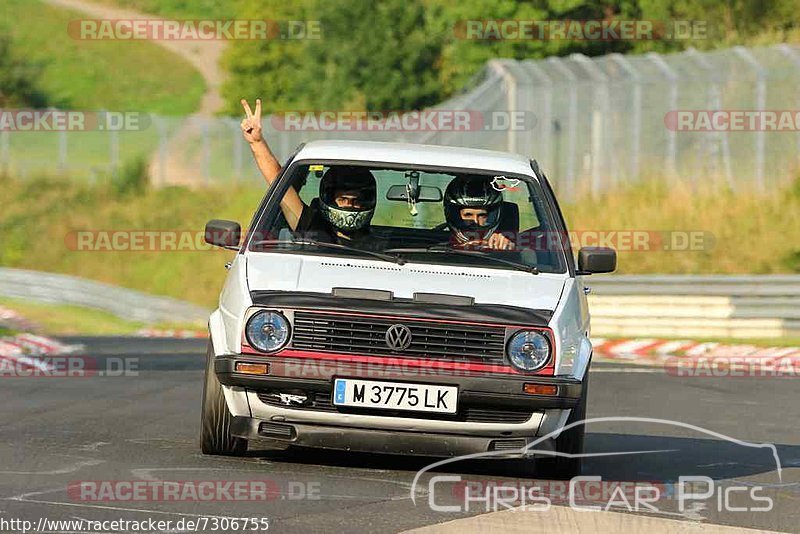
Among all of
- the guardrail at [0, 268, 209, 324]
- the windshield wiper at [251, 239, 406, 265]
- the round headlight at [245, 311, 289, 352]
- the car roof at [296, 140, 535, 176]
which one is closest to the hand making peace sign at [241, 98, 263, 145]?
the car roof at [296, 140, 535, 176]

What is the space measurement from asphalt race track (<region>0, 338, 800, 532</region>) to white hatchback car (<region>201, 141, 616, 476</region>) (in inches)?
10.6

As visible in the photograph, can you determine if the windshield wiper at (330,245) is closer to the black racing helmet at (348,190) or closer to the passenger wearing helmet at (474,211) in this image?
the black racing helmet at (348,190)

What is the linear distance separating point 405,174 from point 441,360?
1.78 metres

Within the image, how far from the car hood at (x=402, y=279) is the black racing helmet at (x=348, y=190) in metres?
0.56

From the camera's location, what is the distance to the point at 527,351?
333 inches

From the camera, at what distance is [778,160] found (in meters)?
31.7

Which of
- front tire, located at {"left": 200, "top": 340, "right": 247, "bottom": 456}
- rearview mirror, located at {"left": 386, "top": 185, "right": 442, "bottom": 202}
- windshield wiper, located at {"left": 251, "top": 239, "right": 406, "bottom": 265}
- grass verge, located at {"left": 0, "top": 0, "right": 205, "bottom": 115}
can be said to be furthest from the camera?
grass verge, located at {"left": 0, "top": 0, "right": 205, "bottom": 115}

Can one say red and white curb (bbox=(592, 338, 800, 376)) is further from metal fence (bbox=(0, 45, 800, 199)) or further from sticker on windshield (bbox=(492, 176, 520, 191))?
metal fence (bbox=(0, 45, 800, 199))

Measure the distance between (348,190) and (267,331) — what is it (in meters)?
1.51

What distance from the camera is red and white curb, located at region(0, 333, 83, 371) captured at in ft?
56.9

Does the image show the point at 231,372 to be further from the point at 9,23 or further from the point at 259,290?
the point at 9,23

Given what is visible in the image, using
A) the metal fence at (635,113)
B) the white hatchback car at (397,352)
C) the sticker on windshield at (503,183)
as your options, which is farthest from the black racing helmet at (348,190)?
the metal fence at (635,113)

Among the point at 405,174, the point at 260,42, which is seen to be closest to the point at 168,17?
the point at 260,42

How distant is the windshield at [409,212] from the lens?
943 centimetres
